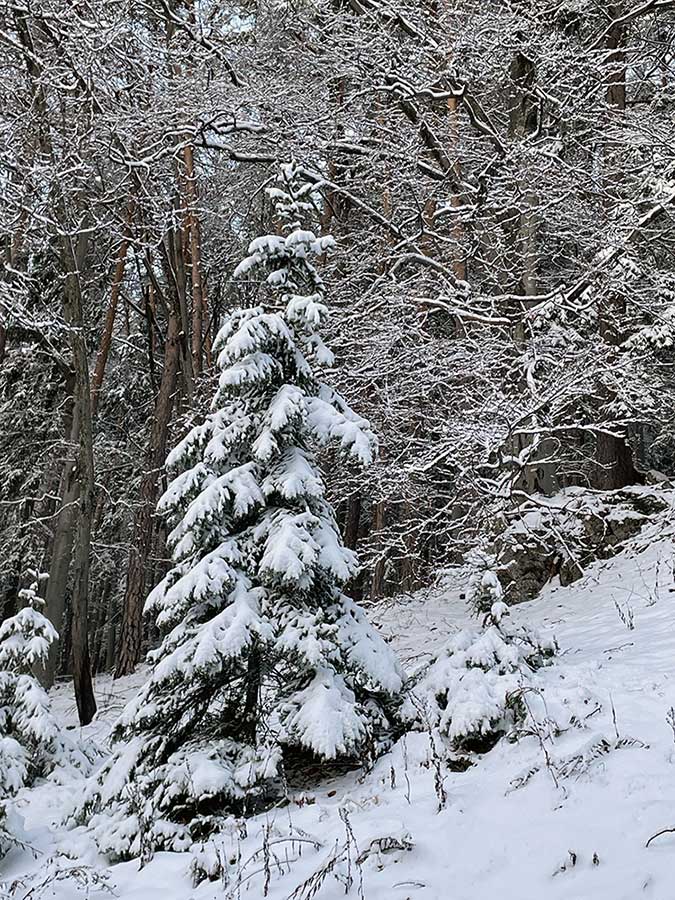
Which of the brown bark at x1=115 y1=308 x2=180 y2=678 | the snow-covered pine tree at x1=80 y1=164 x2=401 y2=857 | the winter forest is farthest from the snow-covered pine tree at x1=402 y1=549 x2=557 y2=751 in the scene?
the brown bark at x1=115 y1=308 x2=180 y2=678

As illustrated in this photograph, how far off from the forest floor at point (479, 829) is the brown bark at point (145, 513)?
8.17 metres

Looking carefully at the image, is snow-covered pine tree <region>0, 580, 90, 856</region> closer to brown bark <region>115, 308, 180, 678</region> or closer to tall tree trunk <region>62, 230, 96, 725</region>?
tall tree trunk <region>62, 230, 96, 725</region>

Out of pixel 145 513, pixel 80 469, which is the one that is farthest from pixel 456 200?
pixel 145 513

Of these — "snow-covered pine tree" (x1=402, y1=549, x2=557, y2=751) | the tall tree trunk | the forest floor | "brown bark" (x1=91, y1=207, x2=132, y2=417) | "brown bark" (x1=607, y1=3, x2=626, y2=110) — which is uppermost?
"brown bark" (x1=607, y1=3, x2=626, y2=110)

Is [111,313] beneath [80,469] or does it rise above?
above

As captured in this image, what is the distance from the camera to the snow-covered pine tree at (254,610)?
4609 mm

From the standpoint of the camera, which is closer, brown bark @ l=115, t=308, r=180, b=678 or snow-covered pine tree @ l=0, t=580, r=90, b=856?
snow-covered pine tree @ l=0, t=580, r=90, b=856

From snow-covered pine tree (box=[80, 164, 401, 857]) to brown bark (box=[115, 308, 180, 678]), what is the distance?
8520 mm

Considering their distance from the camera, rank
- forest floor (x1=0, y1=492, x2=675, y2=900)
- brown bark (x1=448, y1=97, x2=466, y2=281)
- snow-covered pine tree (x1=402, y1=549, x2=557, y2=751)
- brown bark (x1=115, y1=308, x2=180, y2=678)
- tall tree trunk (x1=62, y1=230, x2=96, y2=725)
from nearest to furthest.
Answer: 1. forest floor (x1=0, y1=492, x2=675, y2=900)
2. snow-covered pine tree (x1=402, y1=549, x2=557, y2=751)
3. tall tree trunk (x1=62, y1=230, x2=96, y2=725)
4. brown bark (x1=448, y1=97, x2=466, y2=281)
5. brown bark (x1=115, y1=308, x2=180, y2=678)

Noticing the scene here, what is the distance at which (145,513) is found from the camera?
14.6 m

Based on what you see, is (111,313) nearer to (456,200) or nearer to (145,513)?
(145,513)

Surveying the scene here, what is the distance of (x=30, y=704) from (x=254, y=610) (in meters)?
2.38

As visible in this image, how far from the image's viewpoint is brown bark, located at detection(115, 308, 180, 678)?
45.4ft

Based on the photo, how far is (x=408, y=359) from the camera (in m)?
11.1
